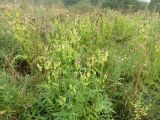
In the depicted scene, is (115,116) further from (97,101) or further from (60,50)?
(60,50)

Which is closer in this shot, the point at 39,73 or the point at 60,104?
the point at 60,104

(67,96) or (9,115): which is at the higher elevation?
(67,96)

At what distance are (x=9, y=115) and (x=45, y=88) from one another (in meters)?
0.41

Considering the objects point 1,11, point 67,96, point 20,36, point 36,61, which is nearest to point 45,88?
point 67,96

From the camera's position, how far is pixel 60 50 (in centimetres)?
327

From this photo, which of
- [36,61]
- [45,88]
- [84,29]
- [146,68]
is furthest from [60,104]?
[84,29]

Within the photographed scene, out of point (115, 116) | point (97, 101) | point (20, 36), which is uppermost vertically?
point (20, 36)

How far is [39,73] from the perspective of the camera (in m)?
3.47

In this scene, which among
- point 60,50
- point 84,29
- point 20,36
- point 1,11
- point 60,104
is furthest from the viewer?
point 1,11

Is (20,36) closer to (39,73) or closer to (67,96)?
(39,73)

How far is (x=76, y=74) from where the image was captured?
9.73ft

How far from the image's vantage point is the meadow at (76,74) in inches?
115

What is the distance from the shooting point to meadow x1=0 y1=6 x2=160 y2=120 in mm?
2934

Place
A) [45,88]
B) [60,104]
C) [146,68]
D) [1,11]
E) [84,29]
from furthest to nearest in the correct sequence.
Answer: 1. [1,11]
2. [84,29]
3. [146,68]
4. [45,88]
5. [60,104]
